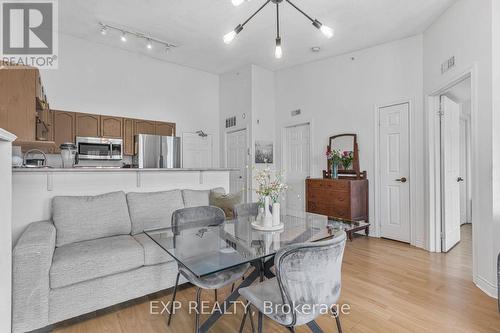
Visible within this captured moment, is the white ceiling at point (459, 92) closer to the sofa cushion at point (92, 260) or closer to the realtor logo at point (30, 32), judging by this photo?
the sofa cushion at point (92, 260)

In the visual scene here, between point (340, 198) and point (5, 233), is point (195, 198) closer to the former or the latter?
point (5, 233)

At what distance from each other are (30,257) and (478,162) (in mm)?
3975

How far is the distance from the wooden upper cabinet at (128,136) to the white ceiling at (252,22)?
141cm

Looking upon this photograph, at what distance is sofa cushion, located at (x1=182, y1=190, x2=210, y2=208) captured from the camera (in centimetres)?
345

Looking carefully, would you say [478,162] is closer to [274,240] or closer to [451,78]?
[451,78]

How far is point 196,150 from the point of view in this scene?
6016mm

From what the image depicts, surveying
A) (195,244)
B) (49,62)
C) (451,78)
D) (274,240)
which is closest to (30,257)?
(195,244)

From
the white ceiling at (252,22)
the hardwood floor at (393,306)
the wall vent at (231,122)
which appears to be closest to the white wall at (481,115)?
the hardwood floor at (393,306)

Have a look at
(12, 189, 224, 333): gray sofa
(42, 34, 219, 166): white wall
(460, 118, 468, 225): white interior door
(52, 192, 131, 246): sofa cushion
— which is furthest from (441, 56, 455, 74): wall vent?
(42, 34, 219, 166): white wall

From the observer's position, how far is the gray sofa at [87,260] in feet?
5.98

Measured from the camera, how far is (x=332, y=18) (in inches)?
146

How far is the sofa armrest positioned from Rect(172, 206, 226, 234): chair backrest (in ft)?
3.03

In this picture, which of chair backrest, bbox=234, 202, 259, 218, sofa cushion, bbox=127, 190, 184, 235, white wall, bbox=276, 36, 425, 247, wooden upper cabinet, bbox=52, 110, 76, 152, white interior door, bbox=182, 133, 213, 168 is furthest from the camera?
white interior door, bbox=182, 133, 213, 168

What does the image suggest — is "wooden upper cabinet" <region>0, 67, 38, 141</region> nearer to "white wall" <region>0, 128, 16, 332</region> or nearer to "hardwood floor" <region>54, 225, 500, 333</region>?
"white wall" <region>0, 128, 16, 332</region>
